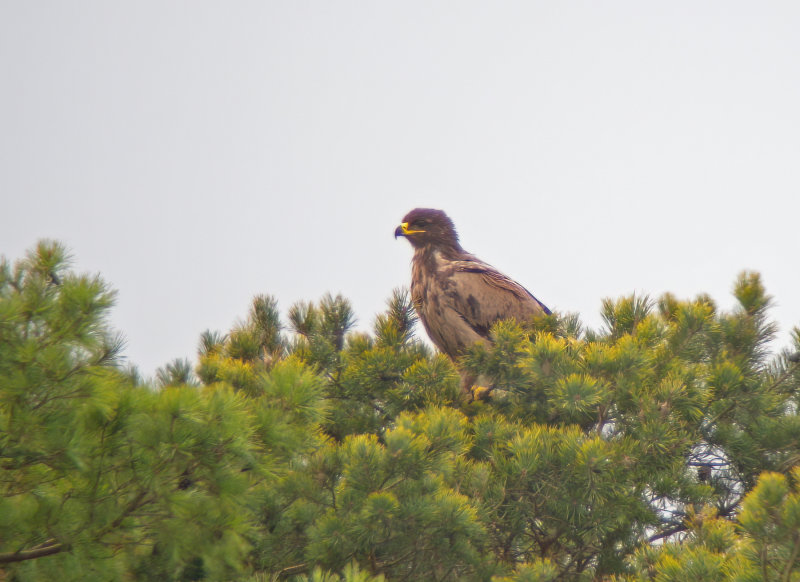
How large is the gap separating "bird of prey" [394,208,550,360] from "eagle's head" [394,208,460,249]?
51 millimetres

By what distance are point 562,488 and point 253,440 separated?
2.10 metres

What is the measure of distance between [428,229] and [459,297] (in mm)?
1255

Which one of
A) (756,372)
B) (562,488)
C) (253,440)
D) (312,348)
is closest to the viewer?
(253,440)

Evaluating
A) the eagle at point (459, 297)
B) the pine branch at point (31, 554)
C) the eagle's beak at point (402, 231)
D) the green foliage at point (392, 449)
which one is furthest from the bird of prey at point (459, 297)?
the pine branch at point (31, 554)

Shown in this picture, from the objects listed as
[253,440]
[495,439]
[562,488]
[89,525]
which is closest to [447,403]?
[495,439]

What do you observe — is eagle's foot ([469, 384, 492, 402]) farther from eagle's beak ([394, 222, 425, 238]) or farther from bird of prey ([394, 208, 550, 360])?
eagle's beak ([394, 222, 425, 238])

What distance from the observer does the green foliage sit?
3.63 m

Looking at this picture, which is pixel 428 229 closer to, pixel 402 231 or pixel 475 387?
pixel 402 231

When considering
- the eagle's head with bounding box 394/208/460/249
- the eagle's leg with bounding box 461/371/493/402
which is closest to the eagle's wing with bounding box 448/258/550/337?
the eagle's head with bounding box 394/208/460/249

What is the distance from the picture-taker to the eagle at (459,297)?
372 inches

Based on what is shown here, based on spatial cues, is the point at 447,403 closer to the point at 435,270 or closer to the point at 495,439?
the point at 495,439

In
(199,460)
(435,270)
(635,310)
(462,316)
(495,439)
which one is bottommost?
(199,460)

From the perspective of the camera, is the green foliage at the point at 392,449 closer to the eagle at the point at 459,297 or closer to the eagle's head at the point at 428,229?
the eagle at the point at 459,297

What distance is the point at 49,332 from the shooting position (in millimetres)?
3580
